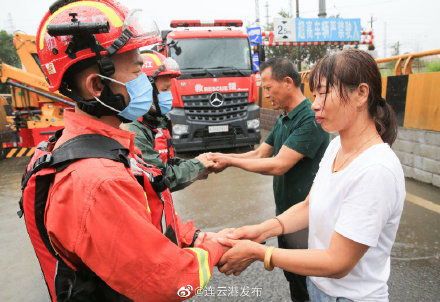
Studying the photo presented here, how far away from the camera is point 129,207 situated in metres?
1.01

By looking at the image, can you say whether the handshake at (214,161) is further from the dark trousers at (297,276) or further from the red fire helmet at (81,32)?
the red fire helmet at (81,32)

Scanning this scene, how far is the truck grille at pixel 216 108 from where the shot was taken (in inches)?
296

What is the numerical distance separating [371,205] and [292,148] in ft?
3.80

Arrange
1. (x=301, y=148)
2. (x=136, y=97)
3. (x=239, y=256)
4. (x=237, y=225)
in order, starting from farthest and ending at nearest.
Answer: (x=237, y=225)
(x=301, y=148)
(x=239, y=256)
(x=136, y=97)

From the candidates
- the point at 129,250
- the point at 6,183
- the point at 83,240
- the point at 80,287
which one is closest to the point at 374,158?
the point at 129,250

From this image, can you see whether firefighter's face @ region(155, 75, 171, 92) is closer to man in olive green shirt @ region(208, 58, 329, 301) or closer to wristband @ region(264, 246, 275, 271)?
man in olive green shirt @ region(208, 58, 329, 301)

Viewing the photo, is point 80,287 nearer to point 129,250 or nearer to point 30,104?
point 129,250

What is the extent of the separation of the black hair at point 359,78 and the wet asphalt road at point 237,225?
186cm

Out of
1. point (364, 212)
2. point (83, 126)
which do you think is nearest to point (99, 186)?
point (83, 126)

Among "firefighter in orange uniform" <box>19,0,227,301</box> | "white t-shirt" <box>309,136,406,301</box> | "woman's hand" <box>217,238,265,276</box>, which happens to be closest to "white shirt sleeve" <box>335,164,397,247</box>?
"white t-shirt" <box>309,136,406,301</box>

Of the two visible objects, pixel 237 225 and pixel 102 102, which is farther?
pixel 237 225

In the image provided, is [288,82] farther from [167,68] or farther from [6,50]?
[6,50]

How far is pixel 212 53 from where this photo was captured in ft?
25.1

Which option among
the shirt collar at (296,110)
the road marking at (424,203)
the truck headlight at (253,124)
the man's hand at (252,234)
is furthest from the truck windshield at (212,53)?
the man's hand at (252,234)
